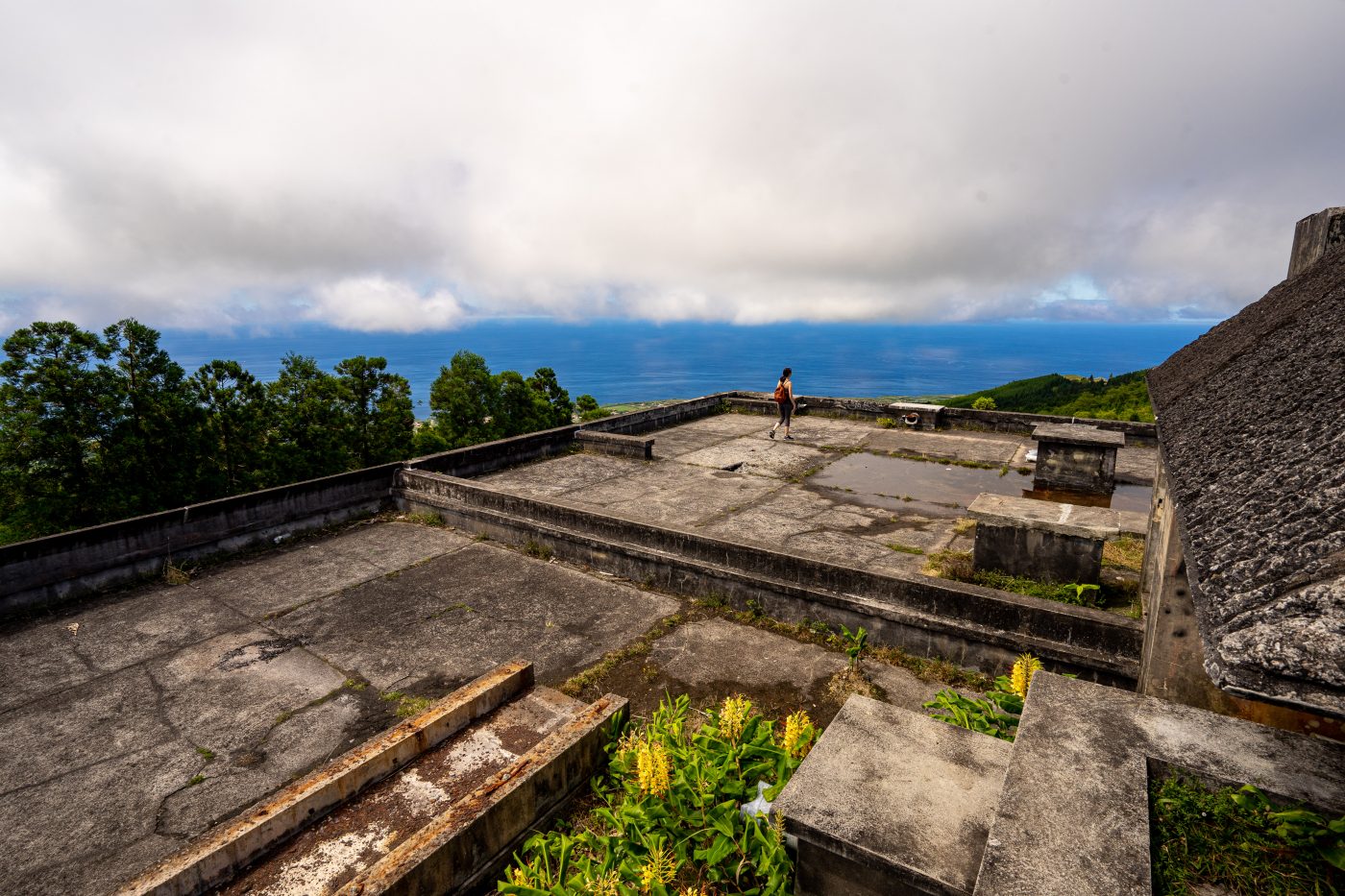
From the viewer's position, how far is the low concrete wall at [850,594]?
5.42 m

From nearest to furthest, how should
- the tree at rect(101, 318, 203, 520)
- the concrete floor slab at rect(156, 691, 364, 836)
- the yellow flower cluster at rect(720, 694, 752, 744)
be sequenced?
the yellow flower cluster at rect(720, 694, 752, 744) < the concrete floor slab at rect(156, 691, 364, 836) < the tree at rect(101, 318, 203, 520)

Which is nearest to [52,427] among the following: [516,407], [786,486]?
[786,486]

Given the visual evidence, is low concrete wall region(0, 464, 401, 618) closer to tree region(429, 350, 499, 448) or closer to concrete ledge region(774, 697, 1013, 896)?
concrete ledge region(774, 697, 1013, 896)

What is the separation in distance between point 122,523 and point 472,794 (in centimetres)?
790

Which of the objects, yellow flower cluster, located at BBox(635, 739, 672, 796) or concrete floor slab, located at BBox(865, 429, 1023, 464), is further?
concrete floor slab, located at BBox(865, 429, 1023, 464)

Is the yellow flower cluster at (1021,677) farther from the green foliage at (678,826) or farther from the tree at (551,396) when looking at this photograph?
the tree at (551,396)

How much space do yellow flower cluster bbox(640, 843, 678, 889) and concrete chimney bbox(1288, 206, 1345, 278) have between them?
21.8 ft

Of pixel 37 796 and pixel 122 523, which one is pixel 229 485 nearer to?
pixel 122 523

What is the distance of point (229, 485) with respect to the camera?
17.4 meters

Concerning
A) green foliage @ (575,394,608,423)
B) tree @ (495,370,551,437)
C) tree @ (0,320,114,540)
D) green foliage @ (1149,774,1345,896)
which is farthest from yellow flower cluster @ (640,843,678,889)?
green foliage @ (575,394,608,423)

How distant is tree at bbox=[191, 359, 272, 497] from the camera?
16625 mm

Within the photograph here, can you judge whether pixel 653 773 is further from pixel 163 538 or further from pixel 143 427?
pixel 143 427

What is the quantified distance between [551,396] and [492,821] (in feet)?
110

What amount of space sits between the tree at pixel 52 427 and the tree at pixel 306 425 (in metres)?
4.47
